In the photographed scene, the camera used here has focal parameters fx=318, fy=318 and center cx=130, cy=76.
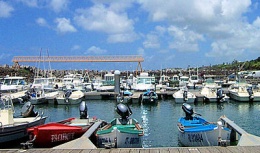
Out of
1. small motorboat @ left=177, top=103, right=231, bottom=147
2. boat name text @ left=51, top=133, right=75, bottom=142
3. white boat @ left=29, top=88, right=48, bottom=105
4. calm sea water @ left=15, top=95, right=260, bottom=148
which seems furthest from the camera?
white boat @ left=29, top=88, right=48, bottom=105

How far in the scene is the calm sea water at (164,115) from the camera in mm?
19938

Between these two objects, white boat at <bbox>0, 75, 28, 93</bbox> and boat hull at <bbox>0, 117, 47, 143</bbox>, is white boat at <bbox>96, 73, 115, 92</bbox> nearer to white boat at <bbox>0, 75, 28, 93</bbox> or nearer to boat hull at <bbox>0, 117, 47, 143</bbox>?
white boat at <bbox>0, 75, 28, 93</bbox>

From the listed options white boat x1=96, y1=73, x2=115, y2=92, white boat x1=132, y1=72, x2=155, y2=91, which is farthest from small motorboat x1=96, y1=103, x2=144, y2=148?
white boat x1=96, y1=73, x2=115, y2=92

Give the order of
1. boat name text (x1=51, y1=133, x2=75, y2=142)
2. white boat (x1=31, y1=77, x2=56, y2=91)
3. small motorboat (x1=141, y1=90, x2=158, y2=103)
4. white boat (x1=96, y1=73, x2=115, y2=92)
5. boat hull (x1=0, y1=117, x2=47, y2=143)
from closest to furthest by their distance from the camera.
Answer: boat name text (x1=51, y1=133, x2=75, y2=142) → boat hull (x1=0, y1=117, x2=47, y2=143) → small motorboat (x1=141, y1=90, x2=158, y2=103) → white boat (x1=31, y1=77, x2=56, y2=91) → white boat (x1=96, y1=73, x2=115, y2=92)

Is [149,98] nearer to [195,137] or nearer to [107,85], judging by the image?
[107,85]

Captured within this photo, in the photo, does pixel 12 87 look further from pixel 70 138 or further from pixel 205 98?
pixel 70 138

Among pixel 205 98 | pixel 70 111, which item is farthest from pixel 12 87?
pixel 205 98

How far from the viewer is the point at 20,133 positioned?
17.4m

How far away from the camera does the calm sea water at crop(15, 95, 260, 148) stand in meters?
19.9

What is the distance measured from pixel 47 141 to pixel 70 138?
121cm

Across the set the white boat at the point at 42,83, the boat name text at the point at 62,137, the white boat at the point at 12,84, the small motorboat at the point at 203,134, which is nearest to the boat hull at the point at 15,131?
the boat name text at the point at 62,137

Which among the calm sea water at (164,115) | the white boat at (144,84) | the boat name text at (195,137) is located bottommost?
the calm sea water at (164,115)

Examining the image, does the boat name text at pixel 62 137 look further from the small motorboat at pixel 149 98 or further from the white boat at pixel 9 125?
the small motorboat at pixel 149 98

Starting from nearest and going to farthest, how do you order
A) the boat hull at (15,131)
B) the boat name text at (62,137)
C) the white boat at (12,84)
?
the boat name text at (62,137) → the boat hull at (15,131) → the white boat at (12,84)
